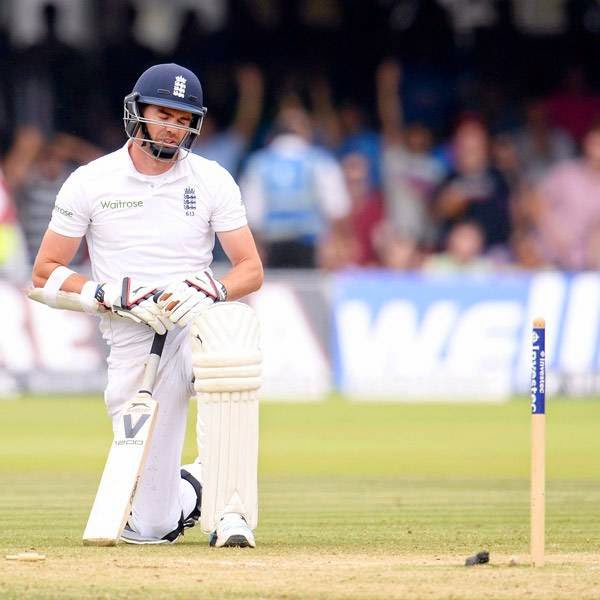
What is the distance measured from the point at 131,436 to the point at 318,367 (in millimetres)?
8693

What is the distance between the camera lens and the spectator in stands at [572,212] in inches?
692

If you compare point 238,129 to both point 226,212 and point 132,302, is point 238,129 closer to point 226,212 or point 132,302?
point 226,212

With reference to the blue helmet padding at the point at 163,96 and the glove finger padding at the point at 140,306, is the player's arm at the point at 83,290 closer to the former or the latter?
the glove finger padding at the point at 140,306

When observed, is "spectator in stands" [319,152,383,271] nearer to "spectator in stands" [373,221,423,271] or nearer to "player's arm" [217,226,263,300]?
"spectator in stands" [373,221,423,271]

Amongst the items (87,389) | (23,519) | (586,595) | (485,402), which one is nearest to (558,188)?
(485,402)

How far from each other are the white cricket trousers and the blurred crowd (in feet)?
30.2

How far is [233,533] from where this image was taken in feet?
20.7

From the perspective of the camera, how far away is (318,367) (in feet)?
49.6

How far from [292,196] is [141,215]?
30.1 feet

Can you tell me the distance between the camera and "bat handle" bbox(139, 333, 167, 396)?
21.6ft

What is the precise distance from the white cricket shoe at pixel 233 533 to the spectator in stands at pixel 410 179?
38.3 ft

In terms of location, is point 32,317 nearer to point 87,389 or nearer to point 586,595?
point 87,389

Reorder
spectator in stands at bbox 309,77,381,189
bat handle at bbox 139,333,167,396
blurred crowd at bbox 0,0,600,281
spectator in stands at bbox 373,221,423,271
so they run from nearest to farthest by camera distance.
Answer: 1. bat handle at bbox 139,333,167,396
2. blurred crowd at bbox 0,0,600,281
3. spectator in stands at bbox 373,221,423,271
4. spectator in stands at bbox 309,77,381,189

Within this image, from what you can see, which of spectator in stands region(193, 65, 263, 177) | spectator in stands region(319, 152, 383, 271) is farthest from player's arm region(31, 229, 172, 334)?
spectator in stands region(193, 65, 263, 177)
